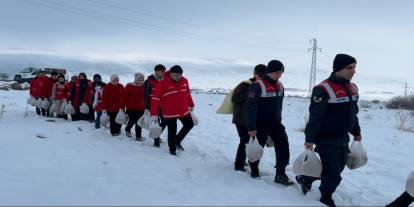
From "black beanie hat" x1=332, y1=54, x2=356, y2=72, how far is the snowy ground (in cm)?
168

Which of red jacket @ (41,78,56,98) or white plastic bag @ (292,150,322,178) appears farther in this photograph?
red jacket @ (41,78,56,98)

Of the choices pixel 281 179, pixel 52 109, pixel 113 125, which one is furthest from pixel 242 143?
pixel 52 109

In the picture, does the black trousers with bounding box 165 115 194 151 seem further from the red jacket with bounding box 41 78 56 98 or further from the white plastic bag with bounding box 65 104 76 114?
the red jacket with bounding box 41 78 56 98

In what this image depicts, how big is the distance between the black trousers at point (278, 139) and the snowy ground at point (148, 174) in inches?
16.0

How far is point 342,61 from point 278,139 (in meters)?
1.69

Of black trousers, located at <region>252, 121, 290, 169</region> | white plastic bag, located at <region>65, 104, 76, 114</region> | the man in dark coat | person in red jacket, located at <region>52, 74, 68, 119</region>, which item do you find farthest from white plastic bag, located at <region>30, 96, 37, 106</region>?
black trousers, located at <region>252, 121, 290, 169</region>

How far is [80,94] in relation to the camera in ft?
47.3

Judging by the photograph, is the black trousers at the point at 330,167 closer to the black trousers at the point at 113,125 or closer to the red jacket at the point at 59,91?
the black trousers at the point at 113,125

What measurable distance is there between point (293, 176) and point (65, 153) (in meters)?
3.91

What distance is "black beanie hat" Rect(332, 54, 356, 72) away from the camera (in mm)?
5598

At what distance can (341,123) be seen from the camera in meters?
5.65

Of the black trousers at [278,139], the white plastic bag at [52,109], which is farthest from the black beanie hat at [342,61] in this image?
the white plastic bag at [52,109]

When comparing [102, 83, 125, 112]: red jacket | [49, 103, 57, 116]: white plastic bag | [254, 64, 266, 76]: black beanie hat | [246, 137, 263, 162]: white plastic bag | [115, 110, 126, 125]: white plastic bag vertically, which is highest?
[254, 64, 266, 76]: black beanie hat

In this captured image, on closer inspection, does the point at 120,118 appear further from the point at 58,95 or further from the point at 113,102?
the point at 58,95
